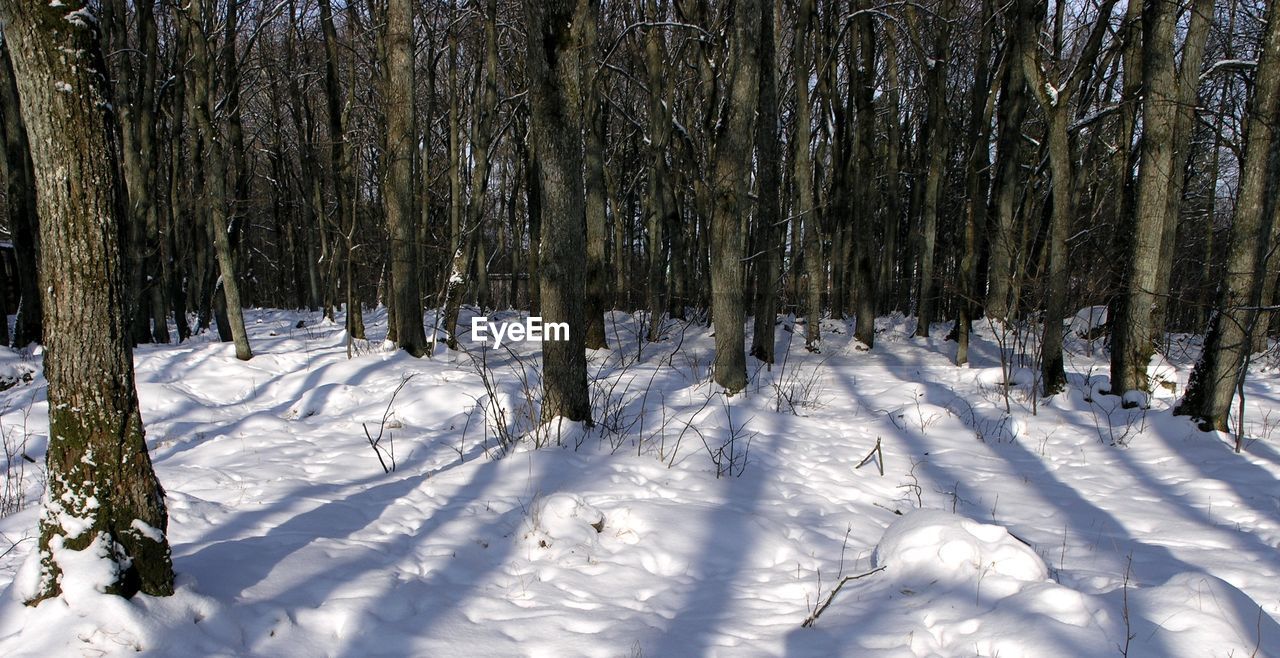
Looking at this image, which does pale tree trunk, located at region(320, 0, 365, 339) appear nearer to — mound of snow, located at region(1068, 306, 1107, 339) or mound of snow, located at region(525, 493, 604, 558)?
mound of snow, located at region(525, 493, 604, 558)

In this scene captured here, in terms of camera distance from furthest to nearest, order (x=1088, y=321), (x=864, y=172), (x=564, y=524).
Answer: (x=864, y=172)
(x=1088, y=321)
(x=564, y=524)

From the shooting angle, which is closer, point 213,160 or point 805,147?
point 213,160

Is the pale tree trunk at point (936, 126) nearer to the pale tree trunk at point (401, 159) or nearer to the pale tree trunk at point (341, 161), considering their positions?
the pale tree trunk at point (401, 159)

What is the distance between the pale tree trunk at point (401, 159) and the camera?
957 centimetres

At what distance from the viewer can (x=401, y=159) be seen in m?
9.88

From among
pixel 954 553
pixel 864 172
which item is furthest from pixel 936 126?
pixel 954 553

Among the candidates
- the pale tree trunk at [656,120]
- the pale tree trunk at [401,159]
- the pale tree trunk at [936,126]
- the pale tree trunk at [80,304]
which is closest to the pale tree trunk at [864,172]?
the pale tree trunk at [936,126]

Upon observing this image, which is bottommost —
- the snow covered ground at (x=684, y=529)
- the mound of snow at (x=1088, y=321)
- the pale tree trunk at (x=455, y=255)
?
the snow covered ground at (x=684, y=529)

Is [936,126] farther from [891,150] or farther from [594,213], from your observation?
[594,213]

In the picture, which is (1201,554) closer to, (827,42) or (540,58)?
(540,58)

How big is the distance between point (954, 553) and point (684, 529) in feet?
4.93

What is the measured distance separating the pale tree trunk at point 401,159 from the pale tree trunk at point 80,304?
7711 mm

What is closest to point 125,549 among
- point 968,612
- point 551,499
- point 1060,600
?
point 551,499

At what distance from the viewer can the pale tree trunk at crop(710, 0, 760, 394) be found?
7531 millimetres
